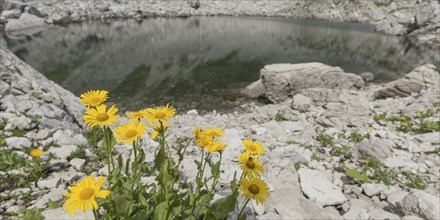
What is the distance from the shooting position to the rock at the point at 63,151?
20.7 feet

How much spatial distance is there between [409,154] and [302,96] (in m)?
Answer: 8.40

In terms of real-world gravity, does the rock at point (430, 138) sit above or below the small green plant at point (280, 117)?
above

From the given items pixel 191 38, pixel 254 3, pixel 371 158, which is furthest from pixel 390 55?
pixel 254 3

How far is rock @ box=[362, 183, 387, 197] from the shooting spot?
6523 mm

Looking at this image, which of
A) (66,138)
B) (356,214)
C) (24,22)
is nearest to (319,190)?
(356,214)

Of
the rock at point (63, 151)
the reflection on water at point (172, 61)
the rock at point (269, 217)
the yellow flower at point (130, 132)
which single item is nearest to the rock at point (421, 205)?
the rock at point (269, 217)

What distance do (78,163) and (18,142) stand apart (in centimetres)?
174

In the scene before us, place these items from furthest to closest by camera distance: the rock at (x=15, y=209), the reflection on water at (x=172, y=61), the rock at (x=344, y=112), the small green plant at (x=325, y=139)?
the reflection on water at (x=172, y=61) < the rock at (x=344, y=112) < the small green plant at (x=325, y=139) < the rock at (x=15, y=209)

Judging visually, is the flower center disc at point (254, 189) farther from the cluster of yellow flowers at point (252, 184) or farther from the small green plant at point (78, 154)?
the small green plant at point (78, 154)

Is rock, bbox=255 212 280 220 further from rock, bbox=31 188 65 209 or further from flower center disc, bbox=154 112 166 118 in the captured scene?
rock, bbox=31 188 65 209

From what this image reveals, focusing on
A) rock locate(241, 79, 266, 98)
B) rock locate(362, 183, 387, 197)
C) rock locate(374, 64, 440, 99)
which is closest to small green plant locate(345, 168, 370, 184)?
rock locate(362, 183, 387, 197)

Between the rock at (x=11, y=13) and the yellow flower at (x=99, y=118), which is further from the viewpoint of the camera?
the rock at (x=11, y=13)

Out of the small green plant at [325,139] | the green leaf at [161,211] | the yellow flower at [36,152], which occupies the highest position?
the green leaf at [161,211]

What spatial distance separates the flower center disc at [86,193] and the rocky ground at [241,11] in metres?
69.5
